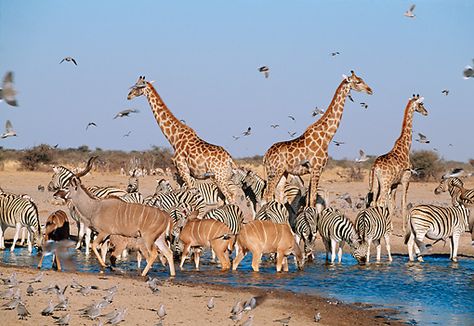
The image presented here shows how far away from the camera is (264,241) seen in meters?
13.2

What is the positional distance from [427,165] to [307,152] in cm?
2088

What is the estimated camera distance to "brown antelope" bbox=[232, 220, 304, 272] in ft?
43.5

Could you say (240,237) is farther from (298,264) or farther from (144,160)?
(144,160)

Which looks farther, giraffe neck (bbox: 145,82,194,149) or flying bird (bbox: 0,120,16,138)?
giraffe neck (bbox: 145,82,194,149)

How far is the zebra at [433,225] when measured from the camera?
1549 cm

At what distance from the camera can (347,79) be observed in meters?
18.4

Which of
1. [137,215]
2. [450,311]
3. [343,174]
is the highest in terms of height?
[343,174]

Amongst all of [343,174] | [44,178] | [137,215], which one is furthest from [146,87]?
[343,174]

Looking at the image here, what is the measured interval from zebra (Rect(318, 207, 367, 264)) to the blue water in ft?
0.75

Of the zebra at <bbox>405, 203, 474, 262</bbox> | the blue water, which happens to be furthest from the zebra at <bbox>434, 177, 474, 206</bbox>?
the blue water

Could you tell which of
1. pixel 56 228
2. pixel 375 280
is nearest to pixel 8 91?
pixel 56 228

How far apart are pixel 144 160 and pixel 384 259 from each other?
85.9 ft

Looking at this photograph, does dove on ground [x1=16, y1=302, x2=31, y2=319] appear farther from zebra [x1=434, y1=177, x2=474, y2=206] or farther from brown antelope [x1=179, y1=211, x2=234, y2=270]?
zebra [x1=434, y1=177, x2=474, y2=206]

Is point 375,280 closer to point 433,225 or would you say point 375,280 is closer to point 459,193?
point 433,225
